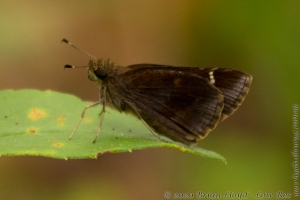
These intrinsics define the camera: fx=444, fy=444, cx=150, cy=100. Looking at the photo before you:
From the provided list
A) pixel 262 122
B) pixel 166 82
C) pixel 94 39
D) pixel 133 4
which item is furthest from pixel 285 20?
pixel 94 39

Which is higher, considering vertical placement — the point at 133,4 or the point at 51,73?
the point at 133,4

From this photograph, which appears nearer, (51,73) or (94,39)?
(51,73)

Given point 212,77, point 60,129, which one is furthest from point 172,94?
point 60,129

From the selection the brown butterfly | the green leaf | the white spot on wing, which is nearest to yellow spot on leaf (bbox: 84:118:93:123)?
the green leaf

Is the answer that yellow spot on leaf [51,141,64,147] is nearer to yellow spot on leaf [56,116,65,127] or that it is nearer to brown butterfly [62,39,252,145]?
yellow spot on leaf [56,116,65,127]

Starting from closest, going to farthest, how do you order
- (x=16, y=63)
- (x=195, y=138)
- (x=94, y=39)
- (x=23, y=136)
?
(x=23, y=136) < (x=195, y=138) < (x=16, y=63) < (x=94, y=39)

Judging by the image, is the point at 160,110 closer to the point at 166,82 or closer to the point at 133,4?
the point at 166,82

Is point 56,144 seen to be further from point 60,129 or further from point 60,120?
point 60,120

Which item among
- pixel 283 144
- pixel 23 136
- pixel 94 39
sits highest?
pixel 23 136
